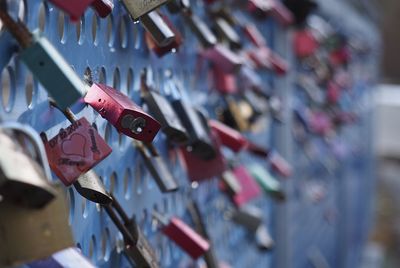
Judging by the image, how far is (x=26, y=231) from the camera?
34cm

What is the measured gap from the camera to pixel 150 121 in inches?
18.3

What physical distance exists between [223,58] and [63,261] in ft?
1.50

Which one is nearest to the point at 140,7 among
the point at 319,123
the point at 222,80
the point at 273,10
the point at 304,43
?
the point at 222,80

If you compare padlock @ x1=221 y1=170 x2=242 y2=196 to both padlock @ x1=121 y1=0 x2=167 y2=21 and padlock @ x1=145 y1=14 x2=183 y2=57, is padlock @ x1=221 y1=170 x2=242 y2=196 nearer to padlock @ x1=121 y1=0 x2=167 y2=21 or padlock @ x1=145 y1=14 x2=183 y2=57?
padlock @ x1=145 y1=14 x2=183 y2=57

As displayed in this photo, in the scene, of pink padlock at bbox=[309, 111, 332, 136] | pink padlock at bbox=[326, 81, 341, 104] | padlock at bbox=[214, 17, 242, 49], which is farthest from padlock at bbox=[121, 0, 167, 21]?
pink padlock at bbox=[326, 81, 341, 104]

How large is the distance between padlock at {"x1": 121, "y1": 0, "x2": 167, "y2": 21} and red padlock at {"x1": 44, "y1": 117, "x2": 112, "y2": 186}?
0.09 meters

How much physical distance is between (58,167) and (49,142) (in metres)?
0.02

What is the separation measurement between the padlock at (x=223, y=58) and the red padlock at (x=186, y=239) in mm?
200

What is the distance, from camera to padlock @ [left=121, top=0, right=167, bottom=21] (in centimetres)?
49

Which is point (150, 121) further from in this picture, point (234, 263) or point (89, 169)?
point (234, 263)

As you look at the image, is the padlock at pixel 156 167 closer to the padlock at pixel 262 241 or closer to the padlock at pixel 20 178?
the padlock at pixel 20 178

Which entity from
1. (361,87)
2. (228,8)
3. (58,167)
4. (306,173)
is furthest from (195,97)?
(361,87)

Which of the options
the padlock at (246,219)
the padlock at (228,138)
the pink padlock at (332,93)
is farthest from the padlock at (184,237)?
the pink padlock at (332,93)

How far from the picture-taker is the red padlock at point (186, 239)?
69cm
